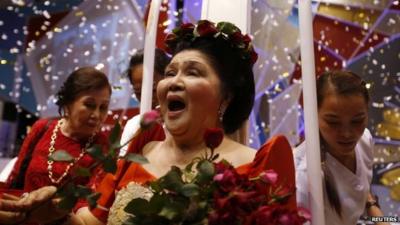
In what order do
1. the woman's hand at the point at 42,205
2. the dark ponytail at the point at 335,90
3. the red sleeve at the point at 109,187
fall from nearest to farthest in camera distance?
the woman's hand at the point at 42,205 → the red sleeve at the point at 109,187 → the dark ponytail at the point at 335,90

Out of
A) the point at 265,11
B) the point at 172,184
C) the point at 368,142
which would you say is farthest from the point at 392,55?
the point at 172,184

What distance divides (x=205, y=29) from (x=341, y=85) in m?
0.36

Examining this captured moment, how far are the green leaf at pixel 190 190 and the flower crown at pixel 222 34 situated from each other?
0.49 metres

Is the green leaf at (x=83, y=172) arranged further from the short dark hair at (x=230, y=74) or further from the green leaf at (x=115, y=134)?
the short dark hair at (x=230, y=74)

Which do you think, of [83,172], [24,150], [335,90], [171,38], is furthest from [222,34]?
[24,150]

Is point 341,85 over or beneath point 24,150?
over

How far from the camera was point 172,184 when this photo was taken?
610 millimetres

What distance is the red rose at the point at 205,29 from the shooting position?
3.32 ft

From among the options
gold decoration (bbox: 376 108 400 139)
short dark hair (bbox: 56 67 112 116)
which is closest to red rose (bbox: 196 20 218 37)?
short dark hair (bbox: 56 67 112 116)

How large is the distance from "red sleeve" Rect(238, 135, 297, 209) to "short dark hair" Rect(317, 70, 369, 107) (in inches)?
11.3

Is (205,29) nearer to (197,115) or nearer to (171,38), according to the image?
(171,38)

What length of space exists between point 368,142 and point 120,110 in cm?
140

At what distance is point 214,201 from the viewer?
58 cm

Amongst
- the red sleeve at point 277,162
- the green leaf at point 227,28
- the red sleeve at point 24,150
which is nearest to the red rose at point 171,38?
the green leaf at point 227,28
